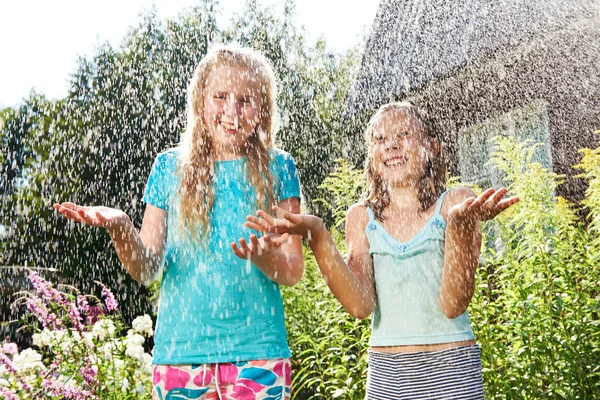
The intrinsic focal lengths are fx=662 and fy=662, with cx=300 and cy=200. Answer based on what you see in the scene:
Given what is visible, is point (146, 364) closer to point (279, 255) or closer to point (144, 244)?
point (144, 244)

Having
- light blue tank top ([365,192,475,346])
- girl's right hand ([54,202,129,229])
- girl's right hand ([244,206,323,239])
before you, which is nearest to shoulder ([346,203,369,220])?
light blue tank top ([365,192,475,346])

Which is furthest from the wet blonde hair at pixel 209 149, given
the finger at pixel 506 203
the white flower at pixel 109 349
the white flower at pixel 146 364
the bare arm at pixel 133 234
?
the white flower at pixel 146 364

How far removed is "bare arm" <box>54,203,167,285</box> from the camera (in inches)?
Answer: 71.6

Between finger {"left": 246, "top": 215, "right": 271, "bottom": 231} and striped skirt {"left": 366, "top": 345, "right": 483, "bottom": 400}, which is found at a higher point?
finger {"left": 246, "top": 215, "right": 271, "bottom": 231}

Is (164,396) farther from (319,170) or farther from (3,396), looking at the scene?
(319,170)

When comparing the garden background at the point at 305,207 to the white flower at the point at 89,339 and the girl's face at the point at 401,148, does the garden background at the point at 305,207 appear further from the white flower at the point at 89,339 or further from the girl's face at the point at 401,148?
the girl's face at the point at 401,148

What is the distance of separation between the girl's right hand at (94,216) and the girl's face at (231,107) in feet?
1.46

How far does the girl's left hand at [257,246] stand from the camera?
5.55 feet

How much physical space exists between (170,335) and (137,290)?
30.5ft

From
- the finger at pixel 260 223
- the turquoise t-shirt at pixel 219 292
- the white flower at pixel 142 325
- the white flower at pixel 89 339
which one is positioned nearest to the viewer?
the finger at pixel 260 223

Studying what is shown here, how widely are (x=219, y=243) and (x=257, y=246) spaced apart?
292mm

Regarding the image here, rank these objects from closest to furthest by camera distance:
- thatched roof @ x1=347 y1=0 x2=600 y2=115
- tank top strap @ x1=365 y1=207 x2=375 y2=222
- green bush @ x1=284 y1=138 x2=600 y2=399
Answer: tank top strap @ x1=365 y1=207 x2=375 y2=222 → green bush @ x1=284 y1=138 x2=600 y2=399 → thatched roof @ x1=347 y1=0 x2=600 y2=115

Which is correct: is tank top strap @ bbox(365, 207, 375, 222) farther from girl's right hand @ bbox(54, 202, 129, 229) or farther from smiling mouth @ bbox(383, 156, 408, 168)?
girl's right hand @ bbox(54, 202, 129, 229)

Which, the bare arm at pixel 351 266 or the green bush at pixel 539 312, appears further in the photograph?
the green bush at pixel 539 312
